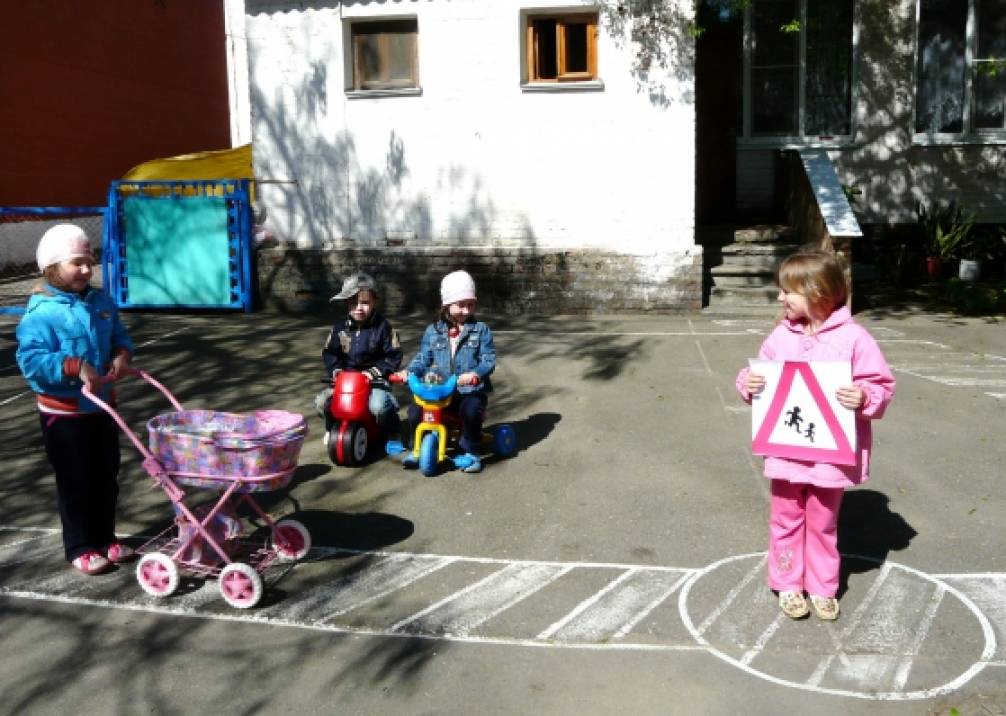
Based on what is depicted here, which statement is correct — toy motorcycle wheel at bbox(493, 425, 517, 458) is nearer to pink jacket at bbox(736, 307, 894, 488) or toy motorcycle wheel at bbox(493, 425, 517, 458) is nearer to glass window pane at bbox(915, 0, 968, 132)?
pink jacket at bbox(736, 307, 894, 488)

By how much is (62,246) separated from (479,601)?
2680 mm

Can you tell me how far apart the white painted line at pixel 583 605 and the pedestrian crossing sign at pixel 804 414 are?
1058 mm

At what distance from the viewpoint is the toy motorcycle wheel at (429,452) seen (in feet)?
23.0

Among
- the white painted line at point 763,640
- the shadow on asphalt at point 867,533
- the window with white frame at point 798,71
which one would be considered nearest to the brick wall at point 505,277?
the window with white frame at point 798,71

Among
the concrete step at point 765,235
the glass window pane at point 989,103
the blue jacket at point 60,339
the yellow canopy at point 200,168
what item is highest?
the glass window pane at point 989,103

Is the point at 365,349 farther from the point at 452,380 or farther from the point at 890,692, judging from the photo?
the point at 890,692

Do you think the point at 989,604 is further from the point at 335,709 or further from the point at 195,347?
the point at 195,347

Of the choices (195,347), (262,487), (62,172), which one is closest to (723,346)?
(195,347)

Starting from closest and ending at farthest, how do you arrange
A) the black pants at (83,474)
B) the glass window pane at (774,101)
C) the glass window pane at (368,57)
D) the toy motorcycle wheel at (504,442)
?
the black pants at (83,474)
the toy motorcycle wheel at (504,442)
the glass window pane at (368,57)
the glass window pane at (774,101)

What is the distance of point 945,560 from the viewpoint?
18.3 feet

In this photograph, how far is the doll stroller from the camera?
496 centimetres

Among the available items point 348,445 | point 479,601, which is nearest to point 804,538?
point 479,601

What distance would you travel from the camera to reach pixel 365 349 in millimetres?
7465

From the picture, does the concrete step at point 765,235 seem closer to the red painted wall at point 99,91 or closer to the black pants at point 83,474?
the black pants at point 83,474
